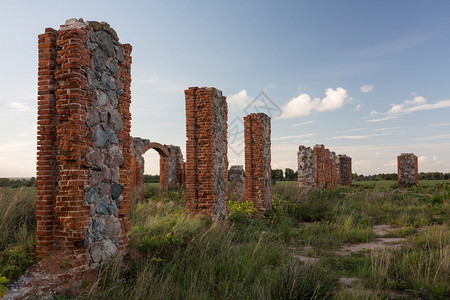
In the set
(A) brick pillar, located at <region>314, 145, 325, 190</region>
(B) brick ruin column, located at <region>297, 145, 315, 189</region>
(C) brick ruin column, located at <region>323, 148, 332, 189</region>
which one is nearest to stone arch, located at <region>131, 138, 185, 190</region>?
(B) brick ruin column, located at <region>297, 145, 315, 189</region>

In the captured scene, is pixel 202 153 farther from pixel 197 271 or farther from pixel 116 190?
pixel 197 271

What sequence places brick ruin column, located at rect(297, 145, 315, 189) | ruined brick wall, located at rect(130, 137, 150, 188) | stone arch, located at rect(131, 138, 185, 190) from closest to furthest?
ruined brick wall, located at rect(130, 137, 150, 188), stone arch, located at rect(131, 138, 185, 190), brick ruin column, located at rect(297, 145, 315, 189)

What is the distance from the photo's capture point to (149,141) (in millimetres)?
21281

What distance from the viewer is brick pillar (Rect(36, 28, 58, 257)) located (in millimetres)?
5332

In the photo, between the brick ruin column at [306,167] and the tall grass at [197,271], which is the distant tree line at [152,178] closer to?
the brick ruin column at [306,167]

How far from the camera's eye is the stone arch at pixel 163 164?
20.1m

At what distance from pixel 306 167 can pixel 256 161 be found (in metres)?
9.96

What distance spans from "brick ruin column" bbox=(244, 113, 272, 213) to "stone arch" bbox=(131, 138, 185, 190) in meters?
7.68

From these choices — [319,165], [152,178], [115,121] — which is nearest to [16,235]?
[115,121]

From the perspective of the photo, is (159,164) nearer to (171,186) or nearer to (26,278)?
(171,186)

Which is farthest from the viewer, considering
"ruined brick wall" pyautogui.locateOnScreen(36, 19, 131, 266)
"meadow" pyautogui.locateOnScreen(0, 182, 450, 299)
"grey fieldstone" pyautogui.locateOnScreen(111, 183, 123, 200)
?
"grey fieldstone" pyautogui.locateOnScreen(111, 183, 123, 200)

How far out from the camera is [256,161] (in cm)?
1438

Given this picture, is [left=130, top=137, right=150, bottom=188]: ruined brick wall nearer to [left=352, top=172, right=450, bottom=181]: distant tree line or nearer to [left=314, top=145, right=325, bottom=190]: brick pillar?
[left=314, top=145, right=325, bottom=190]: brick pillar

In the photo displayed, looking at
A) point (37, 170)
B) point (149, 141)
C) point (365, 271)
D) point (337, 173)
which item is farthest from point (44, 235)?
point (337, 173)
